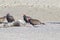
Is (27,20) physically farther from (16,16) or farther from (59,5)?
(59,5)

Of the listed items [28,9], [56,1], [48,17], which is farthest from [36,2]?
[48,17]

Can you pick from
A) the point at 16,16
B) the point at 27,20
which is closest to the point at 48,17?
the point at 16,16

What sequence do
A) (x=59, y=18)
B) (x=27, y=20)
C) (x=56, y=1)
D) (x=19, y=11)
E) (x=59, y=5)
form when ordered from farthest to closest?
(x=56, y=1)
(x=59, y=5)
(x=19, y=11)
(x=59, y=18)
(x=27, y=20)

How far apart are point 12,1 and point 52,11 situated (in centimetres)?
601

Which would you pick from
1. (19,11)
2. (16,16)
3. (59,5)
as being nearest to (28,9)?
(19,11)

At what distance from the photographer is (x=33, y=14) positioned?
65.0 ft

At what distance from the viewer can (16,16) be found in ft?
62.3

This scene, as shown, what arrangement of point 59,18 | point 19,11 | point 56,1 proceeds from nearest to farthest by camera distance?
point 59,18, point 19,11, point 56,1

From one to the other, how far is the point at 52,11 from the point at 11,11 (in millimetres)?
2987

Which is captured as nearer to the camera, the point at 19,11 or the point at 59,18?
the point at 59,18

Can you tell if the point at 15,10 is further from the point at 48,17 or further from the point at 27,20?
the point at 27,20

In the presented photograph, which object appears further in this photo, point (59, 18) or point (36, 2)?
point (36, 2)

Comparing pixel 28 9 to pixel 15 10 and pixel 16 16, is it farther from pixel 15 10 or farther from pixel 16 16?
pixel 16 16

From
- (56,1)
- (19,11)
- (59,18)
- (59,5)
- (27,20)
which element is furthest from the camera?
(56,1)
